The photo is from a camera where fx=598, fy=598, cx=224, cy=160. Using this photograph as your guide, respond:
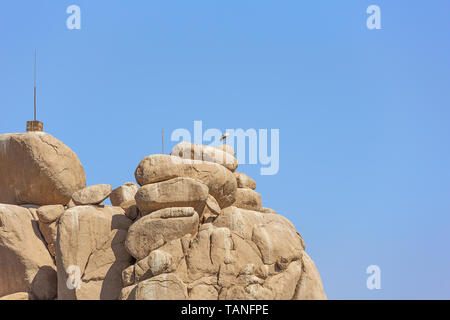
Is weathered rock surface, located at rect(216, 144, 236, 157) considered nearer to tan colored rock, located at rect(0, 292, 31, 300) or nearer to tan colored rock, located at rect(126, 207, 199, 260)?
tan colored rock, located at rect(126, 207, 199, 260)

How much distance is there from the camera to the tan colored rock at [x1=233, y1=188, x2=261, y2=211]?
2005 centimetres

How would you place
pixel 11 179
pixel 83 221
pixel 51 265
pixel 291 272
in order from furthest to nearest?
pixel 11 179 → pixel 51 265 → pixel 83 221 → pixel 291 272

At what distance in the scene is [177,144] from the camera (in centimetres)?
1980

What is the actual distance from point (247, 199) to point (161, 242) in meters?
4.90

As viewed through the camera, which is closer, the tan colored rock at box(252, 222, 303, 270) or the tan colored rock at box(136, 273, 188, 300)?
the tan colored rock at box(136, 273, 188, 300)

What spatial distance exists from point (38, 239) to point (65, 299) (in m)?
3.44

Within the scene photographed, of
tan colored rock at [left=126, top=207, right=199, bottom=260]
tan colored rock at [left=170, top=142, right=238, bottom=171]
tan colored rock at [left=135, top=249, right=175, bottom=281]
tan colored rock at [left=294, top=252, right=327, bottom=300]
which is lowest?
tan colored rock at [left=294, top=252, right=327, bottom=300]

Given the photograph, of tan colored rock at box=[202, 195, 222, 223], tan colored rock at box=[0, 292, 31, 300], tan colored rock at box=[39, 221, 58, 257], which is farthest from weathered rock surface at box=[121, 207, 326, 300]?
tan colored rock at box=[39, 221, 58, 257]

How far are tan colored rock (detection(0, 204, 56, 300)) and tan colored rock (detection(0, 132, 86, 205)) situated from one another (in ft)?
4.79

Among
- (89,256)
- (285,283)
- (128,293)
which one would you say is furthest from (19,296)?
(285,283)

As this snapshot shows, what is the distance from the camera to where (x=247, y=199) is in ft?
66.1

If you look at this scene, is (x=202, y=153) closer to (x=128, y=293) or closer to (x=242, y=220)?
(x=242, y=220)
